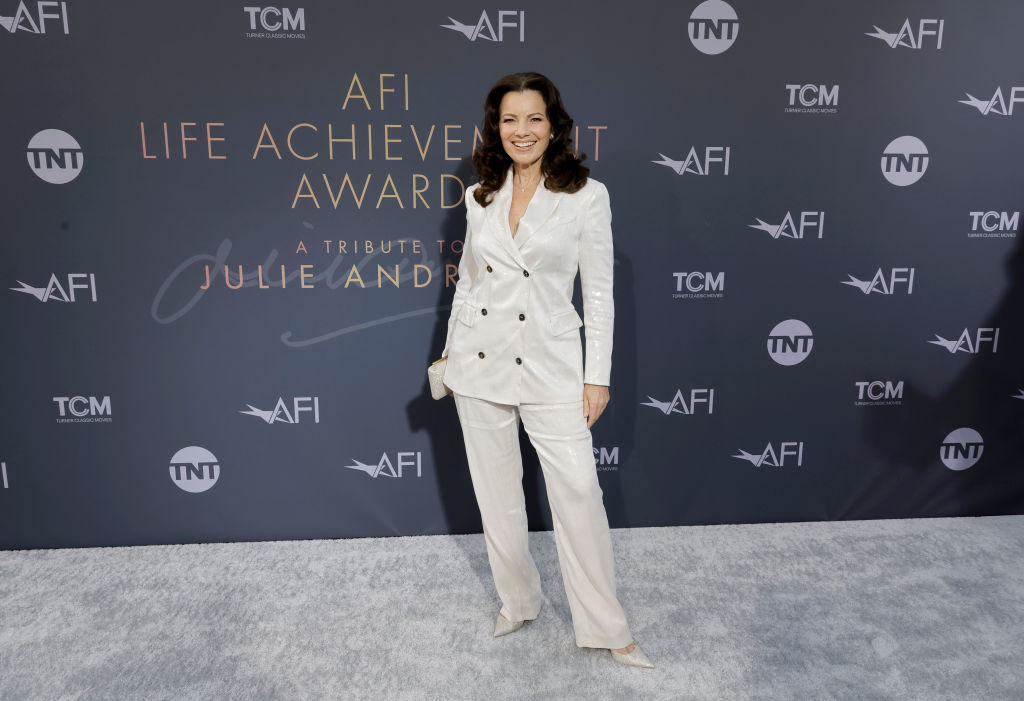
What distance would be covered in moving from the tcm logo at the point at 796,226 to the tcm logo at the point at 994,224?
0.65 m

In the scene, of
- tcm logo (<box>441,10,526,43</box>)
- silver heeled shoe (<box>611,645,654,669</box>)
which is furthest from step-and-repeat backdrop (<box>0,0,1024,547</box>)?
silver heeled shoe (<box>611,645,654,669</box>)

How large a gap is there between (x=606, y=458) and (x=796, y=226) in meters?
1.22

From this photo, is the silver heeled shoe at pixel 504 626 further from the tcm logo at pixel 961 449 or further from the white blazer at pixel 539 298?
the tcm logo at pixel 961 449

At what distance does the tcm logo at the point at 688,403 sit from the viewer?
3268mm

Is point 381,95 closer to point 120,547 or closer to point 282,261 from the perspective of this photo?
point 282,261

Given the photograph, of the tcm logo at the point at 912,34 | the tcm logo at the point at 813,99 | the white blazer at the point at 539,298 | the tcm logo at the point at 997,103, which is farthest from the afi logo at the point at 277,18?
the tcm logo at the point at 997,103

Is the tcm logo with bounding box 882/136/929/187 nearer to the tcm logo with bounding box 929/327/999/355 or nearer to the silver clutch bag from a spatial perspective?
the tcm logo with bounding box 929/327/999/355

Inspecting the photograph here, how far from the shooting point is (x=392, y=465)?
128 inches

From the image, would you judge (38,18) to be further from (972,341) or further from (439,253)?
(972,341)

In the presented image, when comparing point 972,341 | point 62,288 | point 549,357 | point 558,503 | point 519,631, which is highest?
point 62,288

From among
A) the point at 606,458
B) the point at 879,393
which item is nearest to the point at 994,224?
the point at 879,393

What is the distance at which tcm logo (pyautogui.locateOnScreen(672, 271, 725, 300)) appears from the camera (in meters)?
3.15

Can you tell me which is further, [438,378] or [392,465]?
[392,465]

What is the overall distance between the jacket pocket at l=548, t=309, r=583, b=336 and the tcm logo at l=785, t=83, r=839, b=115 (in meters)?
1.39
